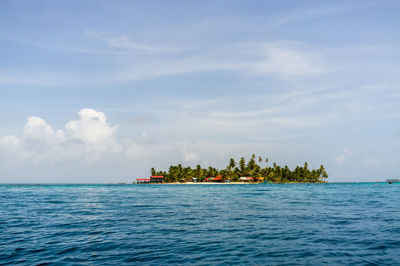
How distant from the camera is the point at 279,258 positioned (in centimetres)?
1368

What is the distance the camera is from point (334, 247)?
52.1ft

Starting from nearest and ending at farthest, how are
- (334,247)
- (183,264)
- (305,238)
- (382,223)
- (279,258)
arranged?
1. (183,264)
2. (279,258)
3. (334,247)
4. (305,238)
5. (382,223)

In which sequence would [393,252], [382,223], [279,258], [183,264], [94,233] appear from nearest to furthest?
1. [183,264]
2. [279,258]
3. [393,252]
4. [94,233]
5. [382,223]

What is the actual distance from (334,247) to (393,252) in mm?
2889

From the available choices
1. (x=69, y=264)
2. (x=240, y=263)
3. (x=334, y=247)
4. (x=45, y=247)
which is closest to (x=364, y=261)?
(x=334, y=247)

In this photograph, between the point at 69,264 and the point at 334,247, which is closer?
the point at 69,264

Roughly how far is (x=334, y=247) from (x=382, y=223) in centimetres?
1178

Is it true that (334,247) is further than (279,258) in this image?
Yes

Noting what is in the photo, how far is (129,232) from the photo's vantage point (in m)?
20.5

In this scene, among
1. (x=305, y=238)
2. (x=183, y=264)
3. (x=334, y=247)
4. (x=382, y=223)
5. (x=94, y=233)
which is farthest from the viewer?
(x=382, y=223)

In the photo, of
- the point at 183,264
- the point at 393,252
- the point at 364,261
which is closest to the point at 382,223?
the point at 393,252

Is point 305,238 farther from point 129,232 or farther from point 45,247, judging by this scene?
point 45,247

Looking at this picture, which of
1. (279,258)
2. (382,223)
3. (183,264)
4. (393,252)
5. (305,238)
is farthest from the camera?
(382,223)

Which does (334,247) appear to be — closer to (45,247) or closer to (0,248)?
(45,247)
